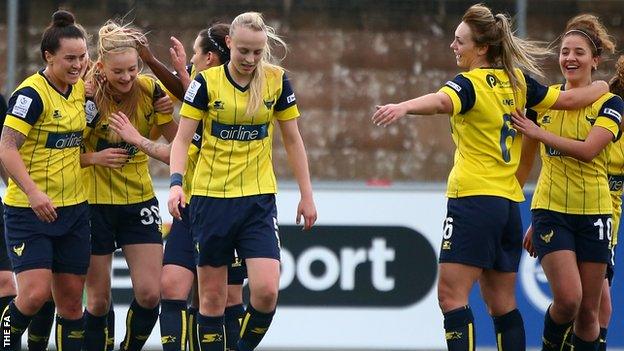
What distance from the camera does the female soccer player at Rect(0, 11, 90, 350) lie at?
7.20m

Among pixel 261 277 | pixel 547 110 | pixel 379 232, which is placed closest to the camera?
pixel 261 277

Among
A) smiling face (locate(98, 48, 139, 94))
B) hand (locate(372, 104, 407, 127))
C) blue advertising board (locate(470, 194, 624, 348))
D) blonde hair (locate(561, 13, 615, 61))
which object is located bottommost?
blue advertising board (locate(470, 194, 624, 348))

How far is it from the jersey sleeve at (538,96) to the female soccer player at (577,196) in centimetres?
25

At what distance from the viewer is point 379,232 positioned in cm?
1012

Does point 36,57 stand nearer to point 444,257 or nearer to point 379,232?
point 379,232

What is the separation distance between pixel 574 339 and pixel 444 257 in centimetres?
133

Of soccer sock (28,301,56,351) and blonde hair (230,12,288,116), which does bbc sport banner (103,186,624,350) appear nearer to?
soccer sock (28,301,56,351)

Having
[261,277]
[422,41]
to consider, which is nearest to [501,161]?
[261,277]

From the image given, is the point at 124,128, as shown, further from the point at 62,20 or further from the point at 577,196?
the point at 577,196

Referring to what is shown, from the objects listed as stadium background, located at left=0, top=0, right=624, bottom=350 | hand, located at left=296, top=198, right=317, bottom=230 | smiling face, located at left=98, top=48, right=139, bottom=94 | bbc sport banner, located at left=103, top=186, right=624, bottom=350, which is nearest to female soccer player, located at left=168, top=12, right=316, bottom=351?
hand, located at left=296, top=198, right=317, bottom=230

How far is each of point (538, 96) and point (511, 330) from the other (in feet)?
4.08

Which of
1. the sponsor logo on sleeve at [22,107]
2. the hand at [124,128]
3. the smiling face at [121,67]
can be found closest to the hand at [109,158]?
the hand at [124,128]

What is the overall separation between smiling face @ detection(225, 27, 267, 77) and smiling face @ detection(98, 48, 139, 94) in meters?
0.73

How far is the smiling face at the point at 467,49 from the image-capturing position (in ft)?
22.9
